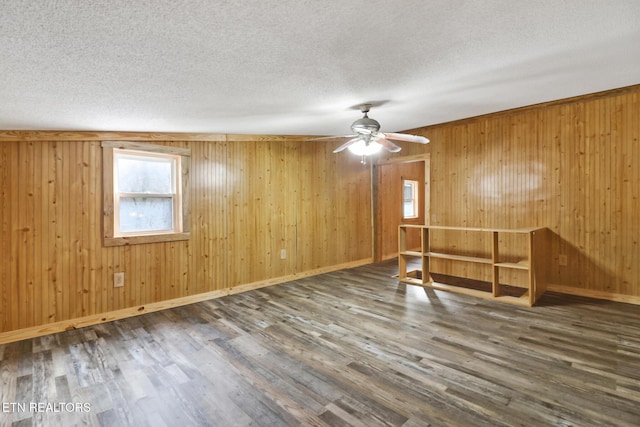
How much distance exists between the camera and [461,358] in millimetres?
2469

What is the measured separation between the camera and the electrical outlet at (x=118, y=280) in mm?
3534

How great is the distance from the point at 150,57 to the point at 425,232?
13.2ft

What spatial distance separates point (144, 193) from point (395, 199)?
501 centimetres

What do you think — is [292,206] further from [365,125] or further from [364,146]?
[365,125]

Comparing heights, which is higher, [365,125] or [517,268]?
[365,125]

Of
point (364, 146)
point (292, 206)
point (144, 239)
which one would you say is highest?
point (364, 146)

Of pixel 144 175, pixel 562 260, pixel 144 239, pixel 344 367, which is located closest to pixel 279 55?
pixel 344 367

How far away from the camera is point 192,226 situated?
161 inches

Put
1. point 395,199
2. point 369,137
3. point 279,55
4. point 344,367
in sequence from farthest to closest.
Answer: point 395,199
point 369,137
point 344,367
point 279,55

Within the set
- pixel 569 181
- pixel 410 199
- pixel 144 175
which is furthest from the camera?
pixel 410 199

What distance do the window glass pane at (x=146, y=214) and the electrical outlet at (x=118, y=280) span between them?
1.73 ft

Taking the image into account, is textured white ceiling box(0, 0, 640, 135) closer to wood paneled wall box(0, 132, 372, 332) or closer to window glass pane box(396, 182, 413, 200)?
wood paneled wall box(0, 132, 372, 332)

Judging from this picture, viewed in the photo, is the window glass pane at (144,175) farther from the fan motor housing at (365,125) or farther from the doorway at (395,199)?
the doorway at (395,199)

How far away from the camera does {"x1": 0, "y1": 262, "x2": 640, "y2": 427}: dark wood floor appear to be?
188 cm
